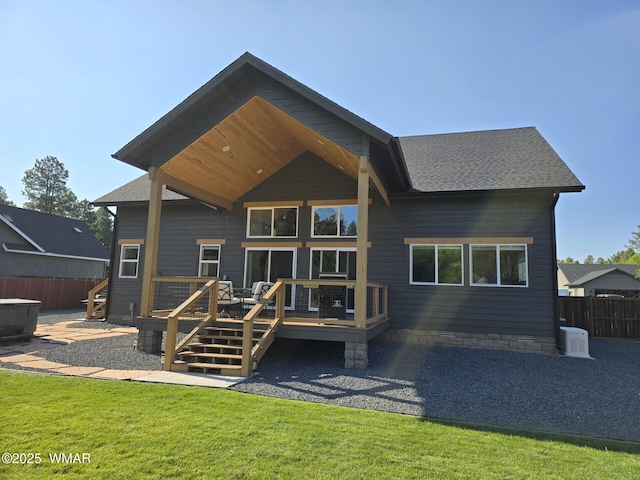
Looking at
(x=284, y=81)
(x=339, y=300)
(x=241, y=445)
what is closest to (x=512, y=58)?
(x=284, y=81)

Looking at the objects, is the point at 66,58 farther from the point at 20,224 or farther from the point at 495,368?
the point at 20,224

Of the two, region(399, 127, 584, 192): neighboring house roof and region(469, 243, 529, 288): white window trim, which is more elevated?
region(399, 127, 584, 192): neighboring house roof

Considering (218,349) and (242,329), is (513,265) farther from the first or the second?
(218,349)

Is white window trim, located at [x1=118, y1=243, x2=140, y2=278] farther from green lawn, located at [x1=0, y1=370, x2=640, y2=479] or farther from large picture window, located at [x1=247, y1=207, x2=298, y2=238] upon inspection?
green lawn, located at [x1=0, y1=370, x2=640, y2=479]

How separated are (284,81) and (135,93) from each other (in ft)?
17.6

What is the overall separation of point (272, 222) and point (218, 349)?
5.03 meters

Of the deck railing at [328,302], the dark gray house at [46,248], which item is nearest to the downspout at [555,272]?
the deck railing at [328,302]

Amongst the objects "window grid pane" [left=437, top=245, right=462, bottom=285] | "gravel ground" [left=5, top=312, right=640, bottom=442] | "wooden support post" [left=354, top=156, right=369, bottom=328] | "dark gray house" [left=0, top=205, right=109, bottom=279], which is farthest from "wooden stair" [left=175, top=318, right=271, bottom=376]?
"dark gray house" [left=0, top=205, right=109, bottom=279]

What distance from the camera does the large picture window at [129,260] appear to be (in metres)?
12.9

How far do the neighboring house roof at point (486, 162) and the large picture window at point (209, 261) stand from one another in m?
6.66

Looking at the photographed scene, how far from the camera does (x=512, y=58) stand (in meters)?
10.2

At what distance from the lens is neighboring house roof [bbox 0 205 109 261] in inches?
829

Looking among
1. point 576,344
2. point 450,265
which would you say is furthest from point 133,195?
Result: point 576,344

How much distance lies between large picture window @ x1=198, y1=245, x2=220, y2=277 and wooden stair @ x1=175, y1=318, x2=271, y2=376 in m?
4.16
